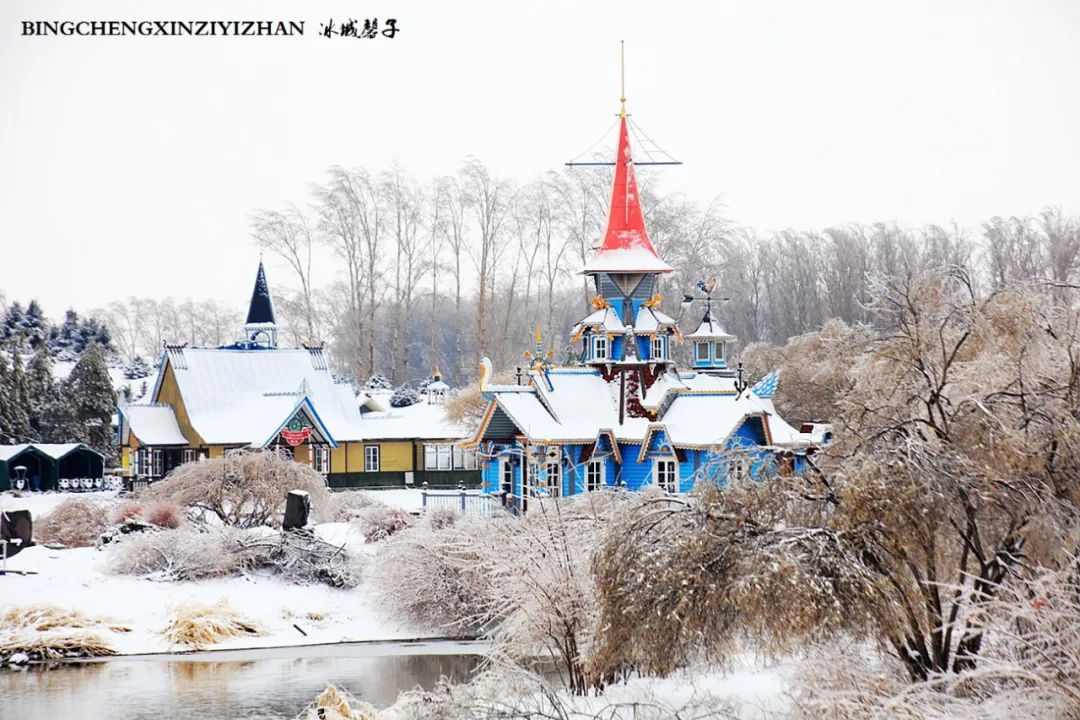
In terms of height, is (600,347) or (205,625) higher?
(600,347)

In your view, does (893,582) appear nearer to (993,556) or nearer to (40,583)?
(993,556)

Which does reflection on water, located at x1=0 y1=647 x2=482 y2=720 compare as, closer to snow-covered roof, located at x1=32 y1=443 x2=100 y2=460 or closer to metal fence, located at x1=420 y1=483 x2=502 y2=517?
metal fence, located at x1=420 y1=483 x2=502 y2=517

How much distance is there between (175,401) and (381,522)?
1404 centimetres

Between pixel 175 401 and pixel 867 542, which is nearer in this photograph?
pixel 867 542

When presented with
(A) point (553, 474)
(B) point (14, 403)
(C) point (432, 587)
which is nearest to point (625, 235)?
(A) point (553, 474)

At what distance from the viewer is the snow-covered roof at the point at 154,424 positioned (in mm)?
41344

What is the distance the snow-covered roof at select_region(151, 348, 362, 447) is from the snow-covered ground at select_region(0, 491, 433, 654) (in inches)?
520

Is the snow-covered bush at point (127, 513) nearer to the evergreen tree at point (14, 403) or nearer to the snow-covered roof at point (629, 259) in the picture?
the snow-covered roof at point (629, 259)

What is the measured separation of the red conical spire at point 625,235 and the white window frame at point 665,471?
Answer: 4631 mm

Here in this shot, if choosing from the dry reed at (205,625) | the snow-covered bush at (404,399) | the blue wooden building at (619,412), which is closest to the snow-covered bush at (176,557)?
the dry reed at (205,625)

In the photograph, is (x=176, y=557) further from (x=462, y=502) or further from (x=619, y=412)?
A: (x=619, y=412)

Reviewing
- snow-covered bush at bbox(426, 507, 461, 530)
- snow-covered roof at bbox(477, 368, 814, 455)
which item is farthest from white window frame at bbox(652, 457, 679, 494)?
snow-covered bush at bbox(426, 507, 461, 530)

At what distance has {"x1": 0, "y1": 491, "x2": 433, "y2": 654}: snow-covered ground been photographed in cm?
2522

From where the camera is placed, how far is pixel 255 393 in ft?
144
